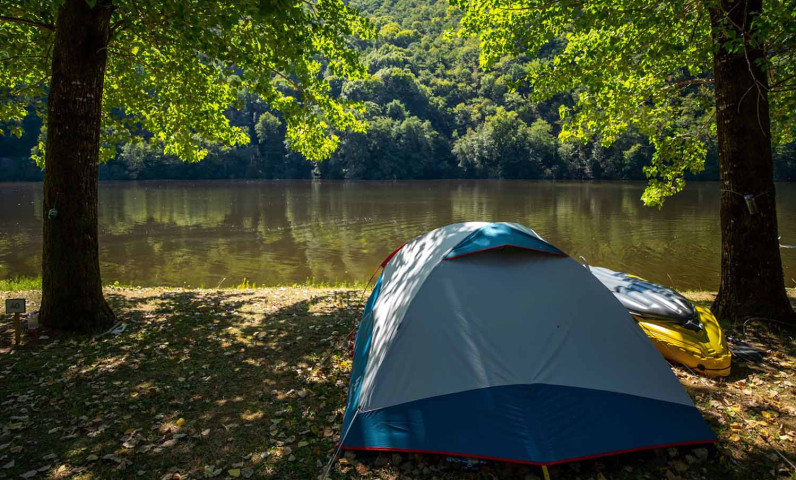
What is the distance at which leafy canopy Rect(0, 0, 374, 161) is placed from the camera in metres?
5.96

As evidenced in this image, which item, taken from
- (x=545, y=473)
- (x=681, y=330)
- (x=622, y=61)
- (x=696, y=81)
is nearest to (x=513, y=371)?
(x=545, y=473)

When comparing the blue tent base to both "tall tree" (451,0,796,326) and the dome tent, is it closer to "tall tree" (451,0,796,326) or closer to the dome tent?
the dome tent

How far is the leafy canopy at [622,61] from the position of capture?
24.4ft

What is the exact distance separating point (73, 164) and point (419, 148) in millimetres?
81561

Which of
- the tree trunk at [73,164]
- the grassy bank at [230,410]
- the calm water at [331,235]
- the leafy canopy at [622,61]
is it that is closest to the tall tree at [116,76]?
the tree trunk at [73,164]

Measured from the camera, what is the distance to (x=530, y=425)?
3.66m

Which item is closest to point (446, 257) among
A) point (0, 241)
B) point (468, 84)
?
point (0, 241)

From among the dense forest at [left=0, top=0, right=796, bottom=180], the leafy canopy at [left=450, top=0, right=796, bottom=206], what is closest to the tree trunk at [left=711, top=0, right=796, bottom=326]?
the leafy canopy at [left=450, top=0, right=796, bottom=206]

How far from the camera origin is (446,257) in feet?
15.1

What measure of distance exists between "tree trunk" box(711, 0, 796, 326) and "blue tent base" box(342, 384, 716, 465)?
3343 mm

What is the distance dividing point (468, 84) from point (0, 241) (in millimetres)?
104681

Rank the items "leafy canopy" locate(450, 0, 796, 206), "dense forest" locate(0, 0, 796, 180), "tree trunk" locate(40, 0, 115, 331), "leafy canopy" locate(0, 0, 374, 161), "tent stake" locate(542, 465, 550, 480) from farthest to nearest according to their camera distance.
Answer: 1. "dense forest" locate(0, 0, 796, 180)
2. "leafy canopy" locate(450, 0, 796, 206)
3. "leafy canopy" locate(0, 0, 374, 161)
4. "tree trunk" locate(40, 0, 115, 331)
5. "tent stake" locate(542, 465, 550, 480)

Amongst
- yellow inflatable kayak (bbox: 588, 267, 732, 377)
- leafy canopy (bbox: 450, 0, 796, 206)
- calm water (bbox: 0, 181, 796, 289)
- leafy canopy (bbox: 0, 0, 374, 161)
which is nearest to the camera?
yellow inflatable kayak (bbox: 588, 267, 732, 377)

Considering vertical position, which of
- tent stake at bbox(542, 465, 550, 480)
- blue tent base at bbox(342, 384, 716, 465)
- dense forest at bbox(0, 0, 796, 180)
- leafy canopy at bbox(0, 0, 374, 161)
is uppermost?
dense forest at bbox(0, 0, 796, 180)
